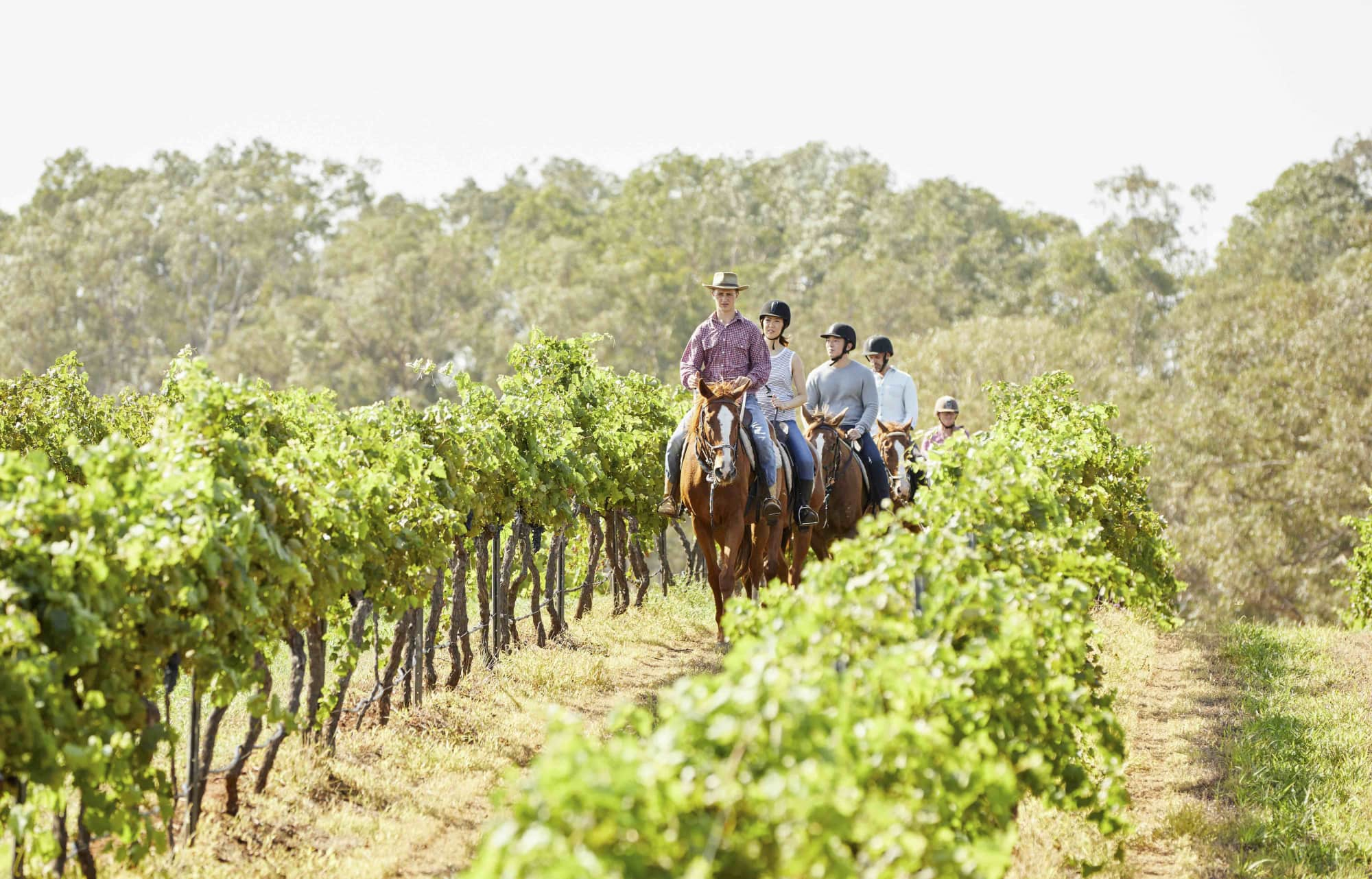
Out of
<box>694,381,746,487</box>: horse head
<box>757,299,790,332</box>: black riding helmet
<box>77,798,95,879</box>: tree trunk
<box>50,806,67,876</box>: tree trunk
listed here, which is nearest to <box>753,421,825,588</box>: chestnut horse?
<box>694,381,746,487</box>: horse head

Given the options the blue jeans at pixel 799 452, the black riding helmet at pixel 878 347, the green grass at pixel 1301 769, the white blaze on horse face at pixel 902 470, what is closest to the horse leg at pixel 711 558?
the blue jeans at pixel 799 452

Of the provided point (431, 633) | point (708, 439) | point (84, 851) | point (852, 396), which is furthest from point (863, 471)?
point (84, 851)

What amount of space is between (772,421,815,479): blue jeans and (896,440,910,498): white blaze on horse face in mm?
1374

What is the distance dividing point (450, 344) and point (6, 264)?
17.0m

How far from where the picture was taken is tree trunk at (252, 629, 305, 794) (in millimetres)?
7449

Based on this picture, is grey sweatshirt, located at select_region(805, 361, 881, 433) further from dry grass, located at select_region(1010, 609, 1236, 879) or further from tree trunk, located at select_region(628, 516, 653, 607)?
tree trunk, located at select_region(628, 516, 653, 607)

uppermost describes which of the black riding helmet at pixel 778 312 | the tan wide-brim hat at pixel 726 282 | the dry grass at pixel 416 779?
the tan wide-brim hat at pixel 726 282

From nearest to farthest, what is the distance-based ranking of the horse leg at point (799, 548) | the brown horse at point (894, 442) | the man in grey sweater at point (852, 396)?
1. the horse leg at point (799, 548)
2. the man in grey sweater at point (852, 396)
3. the brown horse at point (894, 442)

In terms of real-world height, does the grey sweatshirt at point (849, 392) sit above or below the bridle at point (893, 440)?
above

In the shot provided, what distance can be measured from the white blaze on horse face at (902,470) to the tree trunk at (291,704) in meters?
6.18

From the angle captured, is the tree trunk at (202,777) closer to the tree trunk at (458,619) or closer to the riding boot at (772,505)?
the tree trunk at (458,619)

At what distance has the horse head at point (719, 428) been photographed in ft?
34.2

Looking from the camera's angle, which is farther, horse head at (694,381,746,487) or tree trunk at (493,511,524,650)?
tree trunk at (493,511,524,650)

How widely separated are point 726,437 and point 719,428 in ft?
0.32
